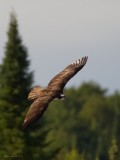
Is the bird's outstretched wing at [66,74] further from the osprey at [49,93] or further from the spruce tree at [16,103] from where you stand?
the spruce tree at [16,103]

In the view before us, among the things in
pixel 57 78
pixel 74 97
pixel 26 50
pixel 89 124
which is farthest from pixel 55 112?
pixel 57 78

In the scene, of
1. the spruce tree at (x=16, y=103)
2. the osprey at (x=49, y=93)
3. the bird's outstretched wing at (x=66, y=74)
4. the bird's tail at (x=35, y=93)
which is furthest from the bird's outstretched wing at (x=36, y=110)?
the spruce tree at (x=16, y=103)

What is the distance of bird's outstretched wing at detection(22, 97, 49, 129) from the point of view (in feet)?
93.0

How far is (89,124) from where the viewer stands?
506 feet

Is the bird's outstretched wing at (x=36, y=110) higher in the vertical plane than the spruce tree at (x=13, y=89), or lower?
lower

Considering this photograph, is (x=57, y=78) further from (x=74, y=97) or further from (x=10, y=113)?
(x=74, y=97)

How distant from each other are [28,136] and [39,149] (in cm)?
107

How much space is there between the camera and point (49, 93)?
30531 millimetres

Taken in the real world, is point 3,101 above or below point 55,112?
below

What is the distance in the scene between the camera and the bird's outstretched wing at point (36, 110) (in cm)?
2835

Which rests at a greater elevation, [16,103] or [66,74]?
[16,103]

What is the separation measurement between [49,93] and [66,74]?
308cm

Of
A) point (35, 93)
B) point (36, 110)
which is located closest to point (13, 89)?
point (35, 93)

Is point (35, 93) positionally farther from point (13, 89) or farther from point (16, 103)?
point (13, 89)
